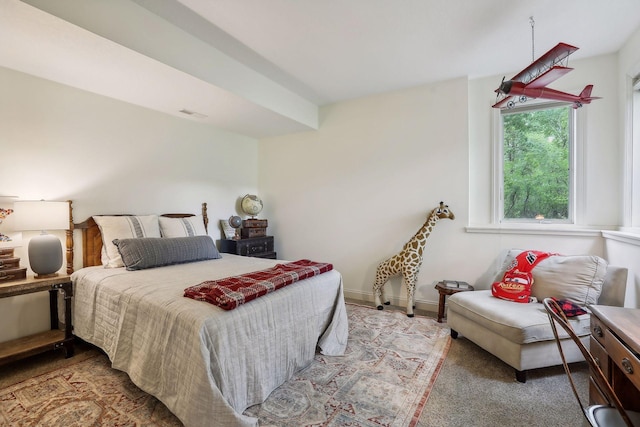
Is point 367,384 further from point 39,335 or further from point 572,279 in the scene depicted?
point 39,335

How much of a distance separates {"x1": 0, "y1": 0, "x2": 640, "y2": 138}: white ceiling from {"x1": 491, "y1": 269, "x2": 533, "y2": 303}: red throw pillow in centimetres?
201

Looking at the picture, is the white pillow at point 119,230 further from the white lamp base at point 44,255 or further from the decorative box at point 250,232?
the decorative box at point 250,232

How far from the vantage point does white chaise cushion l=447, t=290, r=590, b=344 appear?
193cm

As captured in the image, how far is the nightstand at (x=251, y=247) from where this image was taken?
3830 mm

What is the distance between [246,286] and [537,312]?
82.0 inches

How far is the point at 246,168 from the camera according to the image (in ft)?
14.8

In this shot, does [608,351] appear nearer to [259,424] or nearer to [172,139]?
[259,424]

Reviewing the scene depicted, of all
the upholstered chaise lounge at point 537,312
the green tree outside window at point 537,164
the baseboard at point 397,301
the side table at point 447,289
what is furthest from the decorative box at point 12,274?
the green tree outside window at point 537,164

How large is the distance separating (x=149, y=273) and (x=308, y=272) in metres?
1.28

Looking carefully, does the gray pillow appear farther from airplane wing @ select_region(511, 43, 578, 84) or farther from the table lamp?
airplane wing @ select_region(511, 43, 578, 84)

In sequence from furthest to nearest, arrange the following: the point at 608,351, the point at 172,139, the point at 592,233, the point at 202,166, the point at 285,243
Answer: the point at 285,243 → the point at 202,166 → the point at 172,139 → the point at 592,233 → the point at 608,351

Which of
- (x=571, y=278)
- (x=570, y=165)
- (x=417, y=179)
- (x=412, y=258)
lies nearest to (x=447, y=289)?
(x=412, y=258)

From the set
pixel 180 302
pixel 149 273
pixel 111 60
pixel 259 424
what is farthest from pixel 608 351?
pixel 111 60

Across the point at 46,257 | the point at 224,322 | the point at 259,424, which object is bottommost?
the point at 259,424
